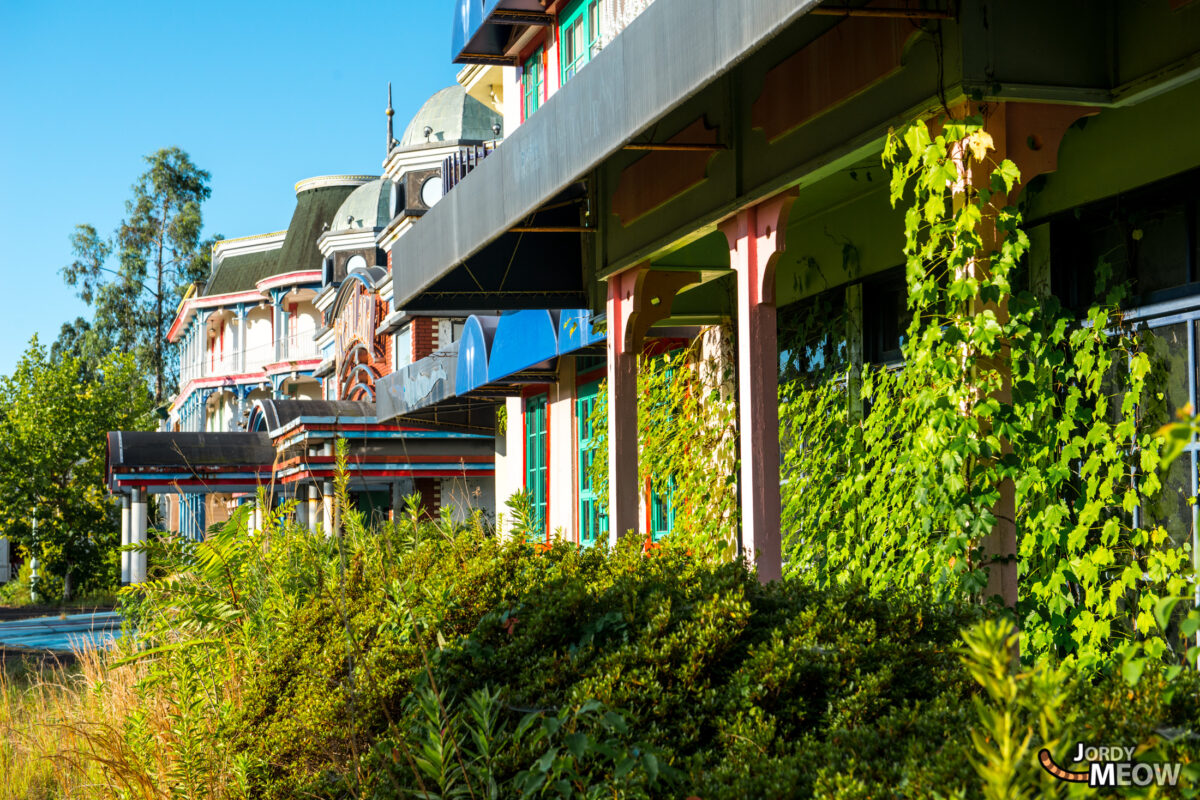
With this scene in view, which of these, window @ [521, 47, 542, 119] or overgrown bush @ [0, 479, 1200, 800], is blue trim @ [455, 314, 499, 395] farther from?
overgrown bush @ [0, 479, 1200, 800]

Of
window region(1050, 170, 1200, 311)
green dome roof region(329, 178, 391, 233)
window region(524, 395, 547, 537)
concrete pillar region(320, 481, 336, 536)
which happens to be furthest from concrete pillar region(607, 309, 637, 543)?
green dome roof region(329, 178, 391, 233)

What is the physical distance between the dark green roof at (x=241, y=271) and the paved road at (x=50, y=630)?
94.4 feet

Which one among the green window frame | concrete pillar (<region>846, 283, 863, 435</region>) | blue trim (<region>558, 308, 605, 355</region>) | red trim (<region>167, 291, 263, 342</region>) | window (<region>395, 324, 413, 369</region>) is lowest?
concrete pillar (<region>846, 283, 863, 435</region>)

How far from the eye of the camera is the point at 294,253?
48969mm

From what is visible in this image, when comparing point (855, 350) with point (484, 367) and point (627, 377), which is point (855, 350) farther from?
point (484, 367)

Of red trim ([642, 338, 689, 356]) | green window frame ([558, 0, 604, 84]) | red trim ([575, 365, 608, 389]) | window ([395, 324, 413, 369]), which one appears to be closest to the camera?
red trim ([642, 338, 689, 356])

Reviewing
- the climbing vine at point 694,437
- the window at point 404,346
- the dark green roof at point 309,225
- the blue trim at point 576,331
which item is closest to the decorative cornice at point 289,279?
the dark green roof at point 309,225

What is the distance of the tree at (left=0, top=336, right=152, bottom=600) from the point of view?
2902 cm

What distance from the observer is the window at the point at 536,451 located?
614 inches

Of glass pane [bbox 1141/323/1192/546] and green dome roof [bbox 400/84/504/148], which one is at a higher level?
green dome roof [bbox 400/84/504/148]

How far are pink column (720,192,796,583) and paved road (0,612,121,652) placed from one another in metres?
12.3

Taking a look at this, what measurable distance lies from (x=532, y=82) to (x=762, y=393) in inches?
338

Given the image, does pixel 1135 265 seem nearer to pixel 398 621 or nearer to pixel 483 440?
pixel 398 621

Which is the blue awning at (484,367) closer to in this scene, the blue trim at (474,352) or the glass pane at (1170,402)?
the blue trim at (474,352)
